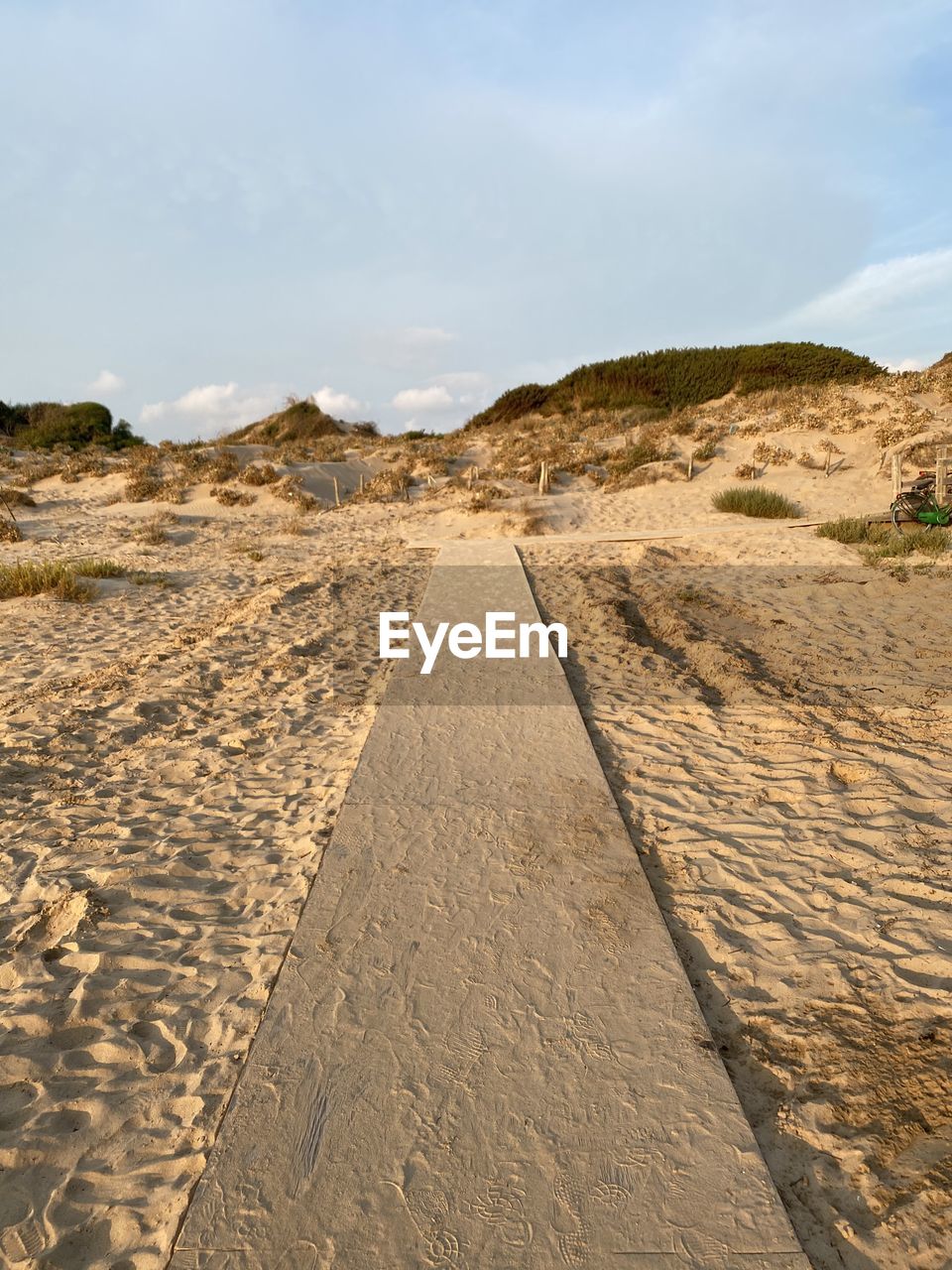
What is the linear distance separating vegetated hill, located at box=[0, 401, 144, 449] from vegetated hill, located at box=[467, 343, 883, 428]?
56.7ft

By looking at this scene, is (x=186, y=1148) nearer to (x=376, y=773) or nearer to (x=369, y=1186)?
Result: (x=369, y=1186)

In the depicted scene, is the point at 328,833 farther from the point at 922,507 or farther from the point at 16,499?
the point at 16,499

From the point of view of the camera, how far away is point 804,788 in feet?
15.7

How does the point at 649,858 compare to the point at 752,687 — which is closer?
the point at 649,858

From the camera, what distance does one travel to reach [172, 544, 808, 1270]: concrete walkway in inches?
82.1

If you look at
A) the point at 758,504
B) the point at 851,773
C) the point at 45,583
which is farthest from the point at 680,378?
the point at 851,773

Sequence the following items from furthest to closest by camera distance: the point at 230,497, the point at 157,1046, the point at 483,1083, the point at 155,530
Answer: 1. the point at 230,497
2. the point at 155,530
3. the point at 157,1046
4. the point at 483,1083

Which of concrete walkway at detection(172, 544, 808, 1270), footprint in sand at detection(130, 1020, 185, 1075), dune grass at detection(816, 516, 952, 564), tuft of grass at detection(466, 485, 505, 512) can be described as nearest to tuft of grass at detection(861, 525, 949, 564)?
dune grass at detection(816, 516, 952, 564)

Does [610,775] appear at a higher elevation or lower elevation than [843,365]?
lower

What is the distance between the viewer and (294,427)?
1341 inches

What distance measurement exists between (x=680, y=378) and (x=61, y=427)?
93.5ft

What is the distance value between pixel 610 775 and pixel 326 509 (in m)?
16.1

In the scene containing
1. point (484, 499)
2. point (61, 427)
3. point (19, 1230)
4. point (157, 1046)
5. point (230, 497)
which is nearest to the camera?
point (19, 1230)

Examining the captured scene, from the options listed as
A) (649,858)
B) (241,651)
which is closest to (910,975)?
(649,858)
